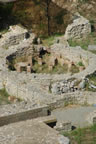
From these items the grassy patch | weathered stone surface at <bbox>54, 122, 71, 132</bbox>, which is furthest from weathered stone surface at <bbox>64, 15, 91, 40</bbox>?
weathered stone surface at <bbox>54, 122, 71, 132</bbox>

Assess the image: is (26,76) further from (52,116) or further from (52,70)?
(52,116)

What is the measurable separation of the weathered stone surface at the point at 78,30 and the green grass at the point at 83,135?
11902 mm

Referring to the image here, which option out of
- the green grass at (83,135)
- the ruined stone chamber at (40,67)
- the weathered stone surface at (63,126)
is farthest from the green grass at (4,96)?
the green grass at (83,135)

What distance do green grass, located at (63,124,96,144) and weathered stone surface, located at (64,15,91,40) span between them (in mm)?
11902

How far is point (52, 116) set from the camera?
2783cm

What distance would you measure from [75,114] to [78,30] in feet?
35.4

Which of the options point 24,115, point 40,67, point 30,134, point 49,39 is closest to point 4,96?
point 40,67

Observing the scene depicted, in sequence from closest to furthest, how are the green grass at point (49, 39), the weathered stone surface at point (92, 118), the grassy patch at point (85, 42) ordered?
the weathered stone surface at point (92, 118), the grassy patch at point (85, 42), the green grass at point (49, 39)

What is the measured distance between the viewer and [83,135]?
26500 millimetres

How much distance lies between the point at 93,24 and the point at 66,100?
10877 mm

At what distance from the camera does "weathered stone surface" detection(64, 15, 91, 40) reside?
1519 inches

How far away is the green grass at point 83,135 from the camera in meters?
26.0

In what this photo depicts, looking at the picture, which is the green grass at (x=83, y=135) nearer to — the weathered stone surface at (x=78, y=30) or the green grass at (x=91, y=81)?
the green grass at (x=91, y=81)

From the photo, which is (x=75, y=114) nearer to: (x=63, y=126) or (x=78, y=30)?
(x=63, y=126)
